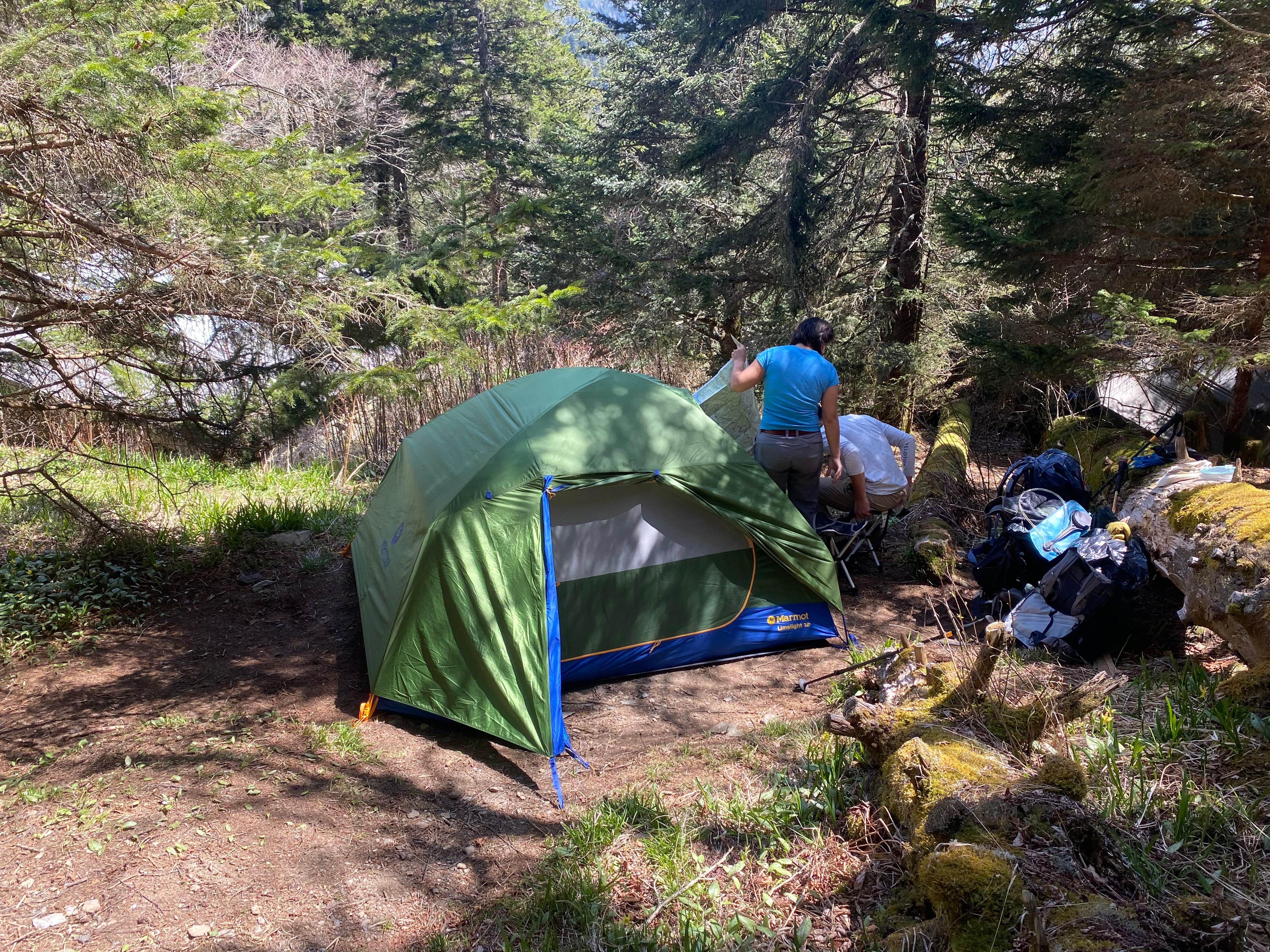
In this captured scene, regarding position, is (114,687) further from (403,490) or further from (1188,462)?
(1188,462)

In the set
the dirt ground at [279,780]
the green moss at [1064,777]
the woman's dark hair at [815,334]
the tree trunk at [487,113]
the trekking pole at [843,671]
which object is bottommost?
the dirt ground at [279,780]

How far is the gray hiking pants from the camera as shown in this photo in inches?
209

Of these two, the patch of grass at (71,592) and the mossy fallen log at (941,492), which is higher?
the mossy fallen log at (941,492)

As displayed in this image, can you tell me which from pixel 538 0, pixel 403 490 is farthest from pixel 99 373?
pixel 538 0

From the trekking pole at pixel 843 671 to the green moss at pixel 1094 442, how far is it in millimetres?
3280

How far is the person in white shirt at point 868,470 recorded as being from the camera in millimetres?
5594

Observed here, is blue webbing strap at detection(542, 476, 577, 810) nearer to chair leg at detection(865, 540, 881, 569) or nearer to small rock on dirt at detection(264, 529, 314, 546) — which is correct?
chair leg at detection(865, 540, 881, 569)

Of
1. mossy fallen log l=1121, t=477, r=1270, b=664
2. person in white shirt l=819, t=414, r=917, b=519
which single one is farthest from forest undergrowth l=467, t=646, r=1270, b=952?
person in white shirt l=819, t=414, r=917, b=519

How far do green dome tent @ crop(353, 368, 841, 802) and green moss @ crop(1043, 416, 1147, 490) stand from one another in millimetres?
3190

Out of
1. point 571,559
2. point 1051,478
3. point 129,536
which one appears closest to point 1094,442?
point 1051,478

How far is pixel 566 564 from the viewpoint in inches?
185

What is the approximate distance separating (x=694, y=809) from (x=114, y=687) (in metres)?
3.57

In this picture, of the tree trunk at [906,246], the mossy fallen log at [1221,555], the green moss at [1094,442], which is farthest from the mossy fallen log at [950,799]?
the tree trunk at [906,246]

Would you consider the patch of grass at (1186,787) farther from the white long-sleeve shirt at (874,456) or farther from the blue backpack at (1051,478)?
the white long-sleeve shirt at (874,456)
